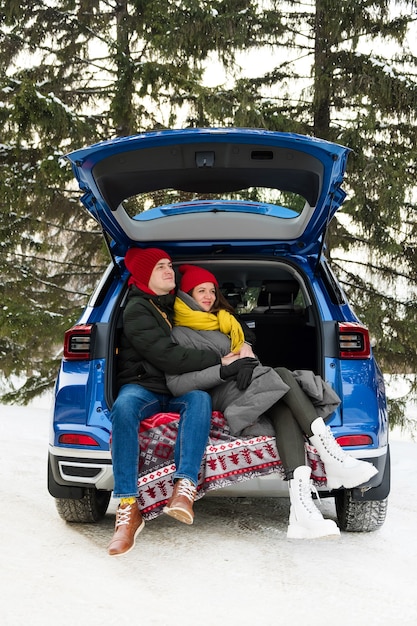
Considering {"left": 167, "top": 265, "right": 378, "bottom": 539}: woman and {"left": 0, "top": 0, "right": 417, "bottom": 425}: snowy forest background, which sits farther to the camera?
{"left": 0, "top": 0, "right": 417, "bottom": 425}: snowy forest background

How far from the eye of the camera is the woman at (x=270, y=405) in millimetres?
3639

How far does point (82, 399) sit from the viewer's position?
3.89m

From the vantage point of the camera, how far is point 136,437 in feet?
12.1

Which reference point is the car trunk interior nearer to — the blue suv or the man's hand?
the blue suv

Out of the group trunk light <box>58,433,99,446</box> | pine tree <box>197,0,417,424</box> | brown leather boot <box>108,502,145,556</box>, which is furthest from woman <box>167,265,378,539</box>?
pine tree <box>197,0,417,424</box>

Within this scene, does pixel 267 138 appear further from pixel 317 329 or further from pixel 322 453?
pixel 322 453

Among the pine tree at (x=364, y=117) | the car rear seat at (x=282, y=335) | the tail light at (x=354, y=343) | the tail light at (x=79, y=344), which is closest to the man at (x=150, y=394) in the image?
the tail light at (x=79, y=344)

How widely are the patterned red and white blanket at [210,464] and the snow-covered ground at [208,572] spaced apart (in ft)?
0.88

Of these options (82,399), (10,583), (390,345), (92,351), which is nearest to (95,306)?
(92,351)

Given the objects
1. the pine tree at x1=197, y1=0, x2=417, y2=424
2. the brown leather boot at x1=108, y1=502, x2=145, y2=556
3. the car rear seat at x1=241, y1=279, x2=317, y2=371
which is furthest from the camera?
the pine tree at x1=197, y1=0, x2=417, y2=424

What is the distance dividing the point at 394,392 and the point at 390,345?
103cm

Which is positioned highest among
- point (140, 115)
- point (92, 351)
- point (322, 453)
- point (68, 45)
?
point (68, 45)

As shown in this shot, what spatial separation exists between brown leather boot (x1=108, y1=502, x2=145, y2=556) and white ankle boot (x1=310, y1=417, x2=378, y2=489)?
938mm

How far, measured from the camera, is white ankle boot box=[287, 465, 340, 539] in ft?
11.4
